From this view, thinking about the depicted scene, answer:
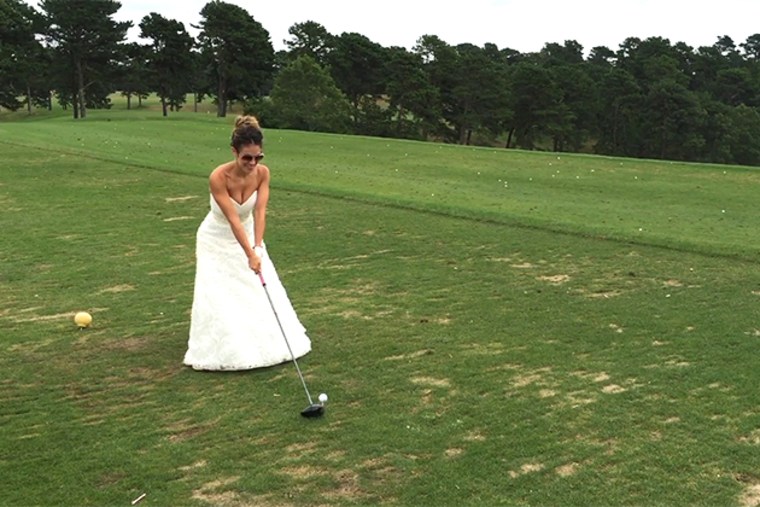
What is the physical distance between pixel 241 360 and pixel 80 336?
1931 millimetres

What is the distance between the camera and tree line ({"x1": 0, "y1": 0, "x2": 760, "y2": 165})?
6856cm

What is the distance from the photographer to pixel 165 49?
242 ft

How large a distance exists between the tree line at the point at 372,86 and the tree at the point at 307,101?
0.39 ft

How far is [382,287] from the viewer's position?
28.6 feet

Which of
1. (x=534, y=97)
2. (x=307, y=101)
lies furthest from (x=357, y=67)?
(x=534, y=97)

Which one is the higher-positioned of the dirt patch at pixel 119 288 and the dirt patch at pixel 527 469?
the dirt patch at pixel 527 469

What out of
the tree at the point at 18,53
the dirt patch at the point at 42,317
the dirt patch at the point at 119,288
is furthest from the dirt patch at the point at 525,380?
the tree at the point at 18,53

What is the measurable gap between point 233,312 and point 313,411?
160 cm

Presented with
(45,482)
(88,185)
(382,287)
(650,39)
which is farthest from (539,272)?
(650,39)

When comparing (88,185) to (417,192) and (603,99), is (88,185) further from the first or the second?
(603,99)

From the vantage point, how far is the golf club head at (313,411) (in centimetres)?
525

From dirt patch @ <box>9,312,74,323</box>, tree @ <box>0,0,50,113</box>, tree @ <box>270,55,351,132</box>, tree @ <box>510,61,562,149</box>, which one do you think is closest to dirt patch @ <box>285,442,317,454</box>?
dirt patch @ <box>9,312,74,323</box>

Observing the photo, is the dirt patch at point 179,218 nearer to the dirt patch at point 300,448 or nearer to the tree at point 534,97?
the dirt patch at point 300,448

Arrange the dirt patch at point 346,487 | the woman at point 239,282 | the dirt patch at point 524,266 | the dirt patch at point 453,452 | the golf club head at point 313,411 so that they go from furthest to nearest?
the dirt patch at point 524,266, the woman at point 239,282, the golf club head at point 313,411, the dirt patch at point 453,452, the dirt patch at point 346,487
